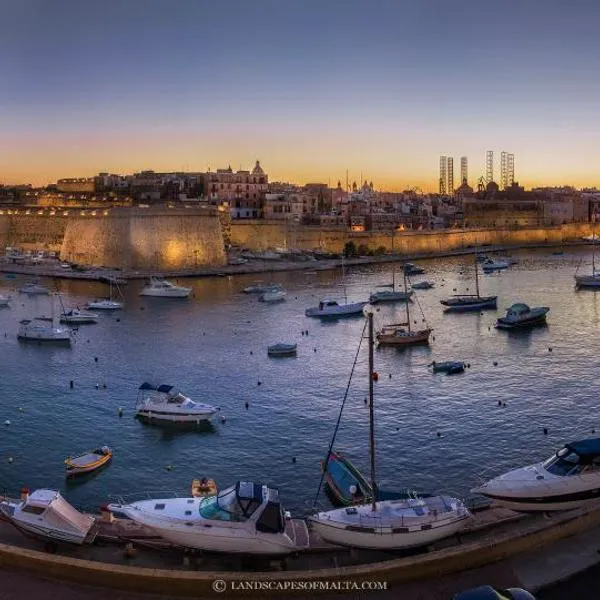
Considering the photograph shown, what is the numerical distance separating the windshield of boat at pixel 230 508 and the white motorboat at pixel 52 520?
894 mm

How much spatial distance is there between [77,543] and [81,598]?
107cm

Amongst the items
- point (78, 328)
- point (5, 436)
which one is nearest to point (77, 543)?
point (5, 436)

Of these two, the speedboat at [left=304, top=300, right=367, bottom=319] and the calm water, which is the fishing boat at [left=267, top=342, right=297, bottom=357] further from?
the speedboat at [left=304, top=300, right=367, bottom=319]

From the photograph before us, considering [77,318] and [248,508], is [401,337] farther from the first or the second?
[248,508]

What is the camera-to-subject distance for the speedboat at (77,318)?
64.7 ft

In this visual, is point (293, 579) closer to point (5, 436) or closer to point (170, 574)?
point (170, 574)

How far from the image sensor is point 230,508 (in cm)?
556

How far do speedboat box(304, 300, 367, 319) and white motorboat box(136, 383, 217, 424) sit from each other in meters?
9.96

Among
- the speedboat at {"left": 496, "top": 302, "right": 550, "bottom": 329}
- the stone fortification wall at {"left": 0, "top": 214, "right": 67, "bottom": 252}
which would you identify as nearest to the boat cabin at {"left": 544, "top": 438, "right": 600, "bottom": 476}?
the speedboat at {"left": 496, "top": 302, "right": 550, "bottom": 329}

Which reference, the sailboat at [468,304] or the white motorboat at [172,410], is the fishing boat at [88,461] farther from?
the sailboat at [468,304]

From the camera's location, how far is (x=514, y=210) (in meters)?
62.7

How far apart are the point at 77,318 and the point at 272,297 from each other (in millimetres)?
6282

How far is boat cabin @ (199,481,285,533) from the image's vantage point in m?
5.42

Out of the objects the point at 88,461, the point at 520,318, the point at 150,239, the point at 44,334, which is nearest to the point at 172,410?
the point at 88,461
